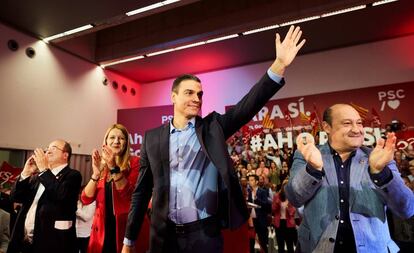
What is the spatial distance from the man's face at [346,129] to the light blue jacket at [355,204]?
7cm

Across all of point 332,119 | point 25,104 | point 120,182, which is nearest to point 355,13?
point 332,119

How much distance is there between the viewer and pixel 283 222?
20.7 ft

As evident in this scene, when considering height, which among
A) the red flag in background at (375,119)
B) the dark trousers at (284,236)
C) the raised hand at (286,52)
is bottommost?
the dark trousers at (284,236)

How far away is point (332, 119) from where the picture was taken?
1.86 m

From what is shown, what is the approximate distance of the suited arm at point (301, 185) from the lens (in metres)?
1.68

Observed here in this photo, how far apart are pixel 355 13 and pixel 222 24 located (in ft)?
8.48

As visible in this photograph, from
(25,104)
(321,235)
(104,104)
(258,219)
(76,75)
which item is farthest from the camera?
(104,104)

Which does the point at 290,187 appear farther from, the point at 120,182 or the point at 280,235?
the point at 280,235

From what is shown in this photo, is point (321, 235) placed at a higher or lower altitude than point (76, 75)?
lower

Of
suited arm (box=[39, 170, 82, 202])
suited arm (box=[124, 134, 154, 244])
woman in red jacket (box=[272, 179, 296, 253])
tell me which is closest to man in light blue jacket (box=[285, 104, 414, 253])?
suited arm (box=[124, 134, 154, 244])

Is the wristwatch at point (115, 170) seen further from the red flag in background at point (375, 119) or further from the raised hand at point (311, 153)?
the red flag in background at point (375, 119)

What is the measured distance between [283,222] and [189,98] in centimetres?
515

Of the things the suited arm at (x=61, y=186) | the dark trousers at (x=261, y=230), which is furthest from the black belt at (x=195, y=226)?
the dark trousers at (x=261, y=230)

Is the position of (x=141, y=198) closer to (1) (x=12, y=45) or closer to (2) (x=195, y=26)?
(2) (x=195, y=26)
